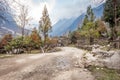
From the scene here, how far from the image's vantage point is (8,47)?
2046 inches

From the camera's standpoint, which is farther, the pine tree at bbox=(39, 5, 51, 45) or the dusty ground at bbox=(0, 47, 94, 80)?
the pine tree at bbox=(39, 5, 51, 45)

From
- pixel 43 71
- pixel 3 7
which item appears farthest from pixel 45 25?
pixel 3 7

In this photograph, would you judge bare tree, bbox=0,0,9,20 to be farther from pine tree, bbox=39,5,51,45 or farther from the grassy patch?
pine tree, bbox=39,5,51,45

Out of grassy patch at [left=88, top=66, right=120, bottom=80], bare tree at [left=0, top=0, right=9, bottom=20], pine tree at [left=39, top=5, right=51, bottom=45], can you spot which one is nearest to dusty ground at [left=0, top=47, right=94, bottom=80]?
grassy patch at [left=88, top=66, right=120, bottom=80]

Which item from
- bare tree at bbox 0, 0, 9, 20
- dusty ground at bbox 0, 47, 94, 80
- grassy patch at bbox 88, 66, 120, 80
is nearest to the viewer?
bare tree at bbox 0, 0, 9, 20

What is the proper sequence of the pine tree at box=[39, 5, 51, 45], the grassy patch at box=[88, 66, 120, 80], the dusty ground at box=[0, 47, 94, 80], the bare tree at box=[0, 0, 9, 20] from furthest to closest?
1. the pine tree at box=[39, 5, 51, 45]
2. the dusty ground at box=[0, 47, 94, 80]
3. the grassy patch at box=[88, 66, 120, 80]
4. the bare tree at box=[0, 0, 9, 20]

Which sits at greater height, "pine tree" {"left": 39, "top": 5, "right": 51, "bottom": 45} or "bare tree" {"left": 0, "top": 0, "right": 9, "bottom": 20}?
"pine tree" {"left": 39, "top": 5, "right": 51, "bottom": 45}

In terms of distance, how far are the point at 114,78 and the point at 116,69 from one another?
4335mm

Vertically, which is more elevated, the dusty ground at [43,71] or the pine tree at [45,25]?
the pine tree at [45,25]

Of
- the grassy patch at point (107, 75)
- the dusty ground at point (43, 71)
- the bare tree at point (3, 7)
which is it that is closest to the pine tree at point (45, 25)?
the dusty ground at point (43, 71)

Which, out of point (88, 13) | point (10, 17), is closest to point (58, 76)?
point (10, 17)

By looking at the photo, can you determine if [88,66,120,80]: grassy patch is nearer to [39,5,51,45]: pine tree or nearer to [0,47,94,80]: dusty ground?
[0,47,94,80]: dusty ground

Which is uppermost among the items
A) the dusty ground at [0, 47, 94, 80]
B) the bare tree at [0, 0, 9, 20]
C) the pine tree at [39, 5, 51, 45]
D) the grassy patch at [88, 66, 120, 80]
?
the pine tree at [39, 5, 51, 45]

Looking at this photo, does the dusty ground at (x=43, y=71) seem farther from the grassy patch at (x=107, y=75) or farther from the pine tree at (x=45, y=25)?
the pine tree at (x=45, y=25)
